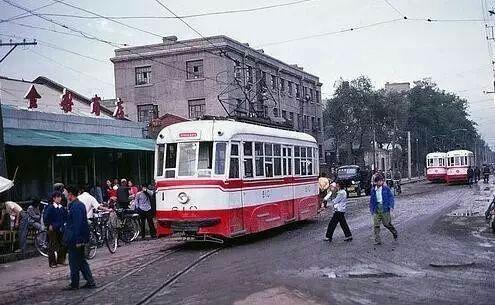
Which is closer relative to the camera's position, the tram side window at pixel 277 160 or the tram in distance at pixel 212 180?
the tram in distance at pixel 212 180

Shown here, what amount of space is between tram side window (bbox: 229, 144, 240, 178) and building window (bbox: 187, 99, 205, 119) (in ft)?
90.1

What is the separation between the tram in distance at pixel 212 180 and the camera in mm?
14328

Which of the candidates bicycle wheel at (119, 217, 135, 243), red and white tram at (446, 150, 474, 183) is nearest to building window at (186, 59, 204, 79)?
red and white tram at (446, 150, 474, 183)

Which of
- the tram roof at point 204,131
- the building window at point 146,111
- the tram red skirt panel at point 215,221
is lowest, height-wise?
the tram red skirt panel at point 215,221

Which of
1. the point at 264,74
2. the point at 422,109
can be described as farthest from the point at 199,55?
the point at 422,109

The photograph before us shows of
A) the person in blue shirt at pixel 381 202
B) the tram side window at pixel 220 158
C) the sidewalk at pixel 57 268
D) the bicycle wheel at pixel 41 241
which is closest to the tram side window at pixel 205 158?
the tram side window at pixel 220 158

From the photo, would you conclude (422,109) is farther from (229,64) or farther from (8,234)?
(8,234)

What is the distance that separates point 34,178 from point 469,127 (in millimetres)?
86552

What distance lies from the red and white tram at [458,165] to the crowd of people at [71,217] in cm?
3635

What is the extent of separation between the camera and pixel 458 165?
50656 millimetres

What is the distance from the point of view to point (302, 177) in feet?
65.4

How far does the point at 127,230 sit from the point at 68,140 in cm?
561

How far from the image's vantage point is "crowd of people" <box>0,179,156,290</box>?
10375 mm

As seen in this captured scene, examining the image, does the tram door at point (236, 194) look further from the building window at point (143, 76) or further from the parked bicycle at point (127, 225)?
the building window at point (143, 76)
